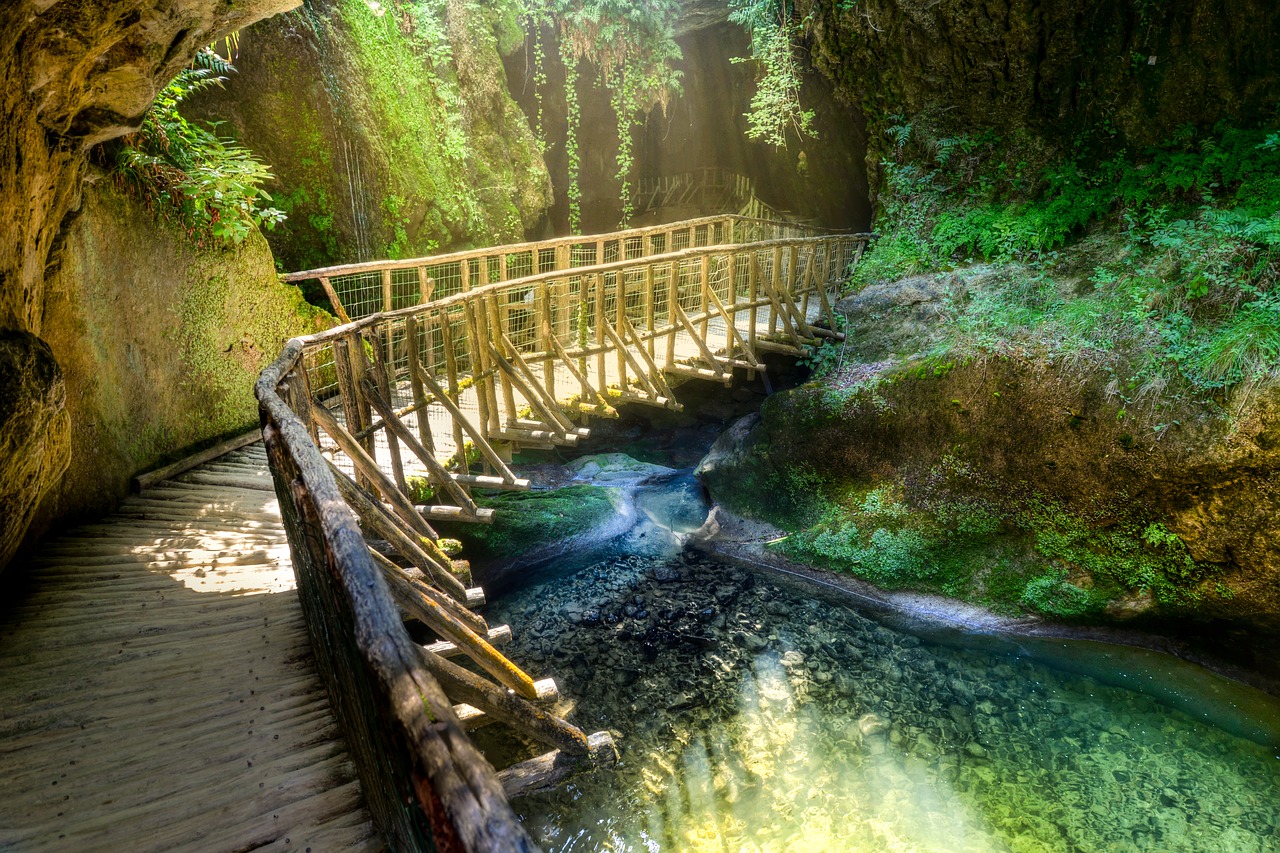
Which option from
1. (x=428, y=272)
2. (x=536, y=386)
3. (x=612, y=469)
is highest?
(x=428, y=272)

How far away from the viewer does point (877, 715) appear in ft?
20.0

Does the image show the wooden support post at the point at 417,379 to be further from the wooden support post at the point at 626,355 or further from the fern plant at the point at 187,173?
the fern plant at the point at 187,173

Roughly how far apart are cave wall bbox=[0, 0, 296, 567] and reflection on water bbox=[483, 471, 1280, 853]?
417 cm

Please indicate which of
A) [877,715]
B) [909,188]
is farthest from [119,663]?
[909,188]

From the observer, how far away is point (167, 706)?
10.3 ft

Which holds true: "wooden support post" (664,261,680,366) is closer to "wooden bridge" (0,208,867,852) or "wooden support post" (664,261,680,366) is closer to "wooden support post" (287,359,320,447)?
"wooden bridge" (0,208,867,852)

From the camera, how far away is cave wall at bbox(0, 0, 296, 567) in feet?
12.3

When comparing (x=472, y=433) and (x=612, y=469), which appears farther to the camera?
(x=612, y=469)

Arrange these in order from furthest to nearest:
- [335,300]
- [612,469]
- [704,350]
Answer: [612,469] < [704,350] < [335,300]

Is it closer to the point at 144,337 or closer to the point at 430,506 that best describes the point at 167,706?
the point at 430,506

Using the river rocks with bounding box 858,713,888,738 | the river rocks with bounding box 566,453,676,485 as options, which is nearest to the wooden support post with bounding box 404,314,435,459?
the river rocks with bounding box 858,713,888,738

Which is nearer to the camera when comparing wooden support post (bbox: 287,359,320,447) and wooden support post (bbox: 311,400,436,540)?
wooden support post (bbox: 287,359,320,447)

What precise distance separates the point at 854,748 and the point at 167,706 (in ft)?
16.6

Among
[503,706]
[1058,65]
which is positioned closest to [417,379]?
[503,706]
